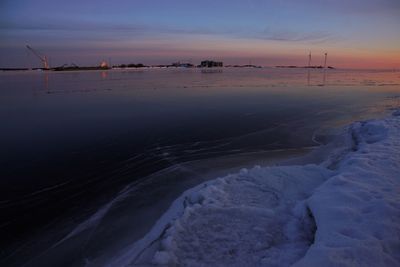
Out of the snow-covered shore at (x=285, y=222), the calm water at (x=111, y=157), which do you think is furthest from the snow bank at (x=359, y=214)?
the calm water at (x=111, y=157)

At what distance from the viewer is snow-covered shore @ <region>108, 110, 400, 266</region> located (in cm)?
409

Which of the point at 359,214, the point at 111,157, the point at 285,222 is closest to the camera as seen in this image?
the point at 359,214

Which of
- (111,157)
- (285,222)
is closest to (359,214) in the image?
(285,222)

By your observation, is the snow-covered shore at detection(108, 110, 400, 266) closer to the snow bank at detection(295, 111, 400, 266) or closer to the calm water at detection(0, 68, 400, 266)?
the snow bank at detection(295, 111, 400, 266)

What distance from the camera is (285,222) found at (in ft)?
17.1

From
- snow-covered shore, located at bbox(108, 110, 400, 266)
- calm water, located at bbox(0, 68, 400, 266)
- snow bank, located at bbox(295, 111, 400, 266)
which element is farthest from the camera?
calm water, located at bbox(0, 68, 400, 266)

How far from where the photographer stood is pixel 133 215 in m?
5.92

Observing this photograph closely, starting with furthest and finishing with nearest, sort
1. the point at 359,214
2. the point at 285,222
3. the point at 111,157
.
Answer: the point at 111,157 < the point at 285,222 < the point at 359,214

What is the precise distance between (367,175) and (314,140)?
17.0 ft

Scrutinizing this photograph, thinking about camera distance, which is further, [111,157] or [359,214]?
[111,157]

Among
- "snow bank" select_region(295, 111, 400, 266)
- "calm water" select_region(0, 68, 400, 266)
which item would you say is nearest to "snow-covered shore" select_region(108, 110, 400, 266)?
"snow bank" select_region(295, 111, 400, 266)

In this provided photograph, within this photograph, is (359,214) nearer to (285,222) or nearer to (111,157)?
(285,222)

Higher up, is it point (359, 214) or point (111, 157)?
point (359, 214)

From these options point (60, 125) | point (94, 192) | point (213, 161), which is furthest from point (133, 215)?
point (60, 125)
